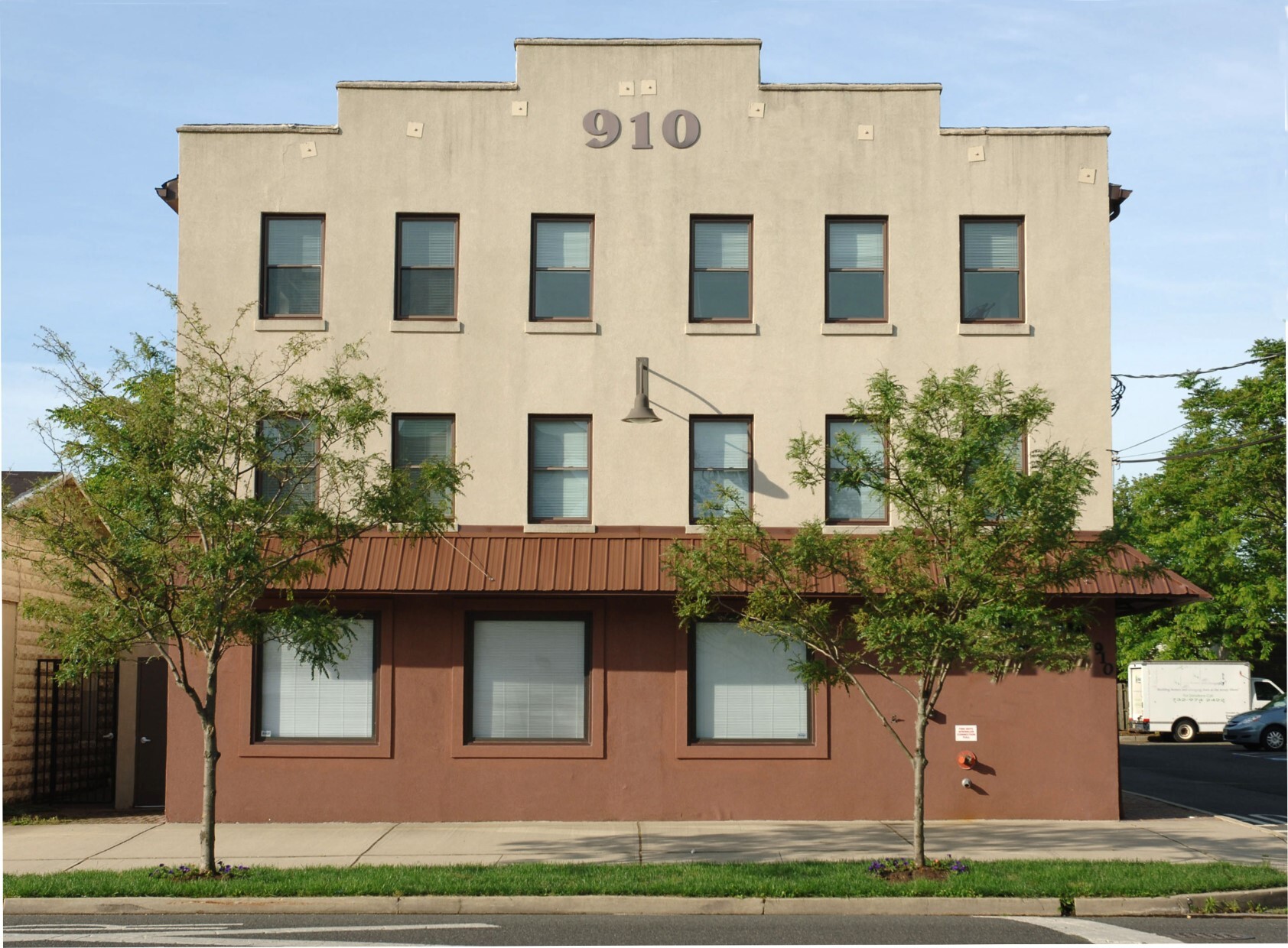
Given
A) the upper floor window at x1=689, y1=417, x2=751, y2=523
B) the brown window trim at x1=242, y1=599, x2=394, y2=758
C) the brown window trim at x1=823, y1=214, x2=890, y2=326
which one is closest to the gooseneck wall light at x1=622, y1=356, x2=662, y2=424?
the upper floor window at x1=689, y1=417, x2=751, y2=523

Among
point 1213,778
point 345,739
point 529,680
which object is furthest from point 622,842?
point 1213,778

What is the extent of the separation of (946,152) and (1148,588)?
6.93m

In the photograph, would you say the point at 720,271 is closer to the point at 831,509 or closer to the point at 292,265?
→ the point at 831,509

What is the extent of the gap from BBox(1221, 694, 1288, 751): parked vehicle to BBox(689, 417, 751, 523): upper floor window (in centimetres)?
2885

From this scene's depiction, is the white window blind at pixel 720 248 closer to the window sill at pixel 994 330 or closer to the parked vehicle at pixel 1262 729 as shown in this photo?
the window sill at pixel 994 330

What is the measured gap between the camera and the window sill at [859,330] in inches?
774

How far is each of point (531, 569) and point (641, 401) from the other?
279 centimetres

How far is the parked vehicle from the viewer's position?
1625 inches

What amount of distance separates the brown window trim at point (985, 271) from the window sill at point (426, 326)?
733 centimetres

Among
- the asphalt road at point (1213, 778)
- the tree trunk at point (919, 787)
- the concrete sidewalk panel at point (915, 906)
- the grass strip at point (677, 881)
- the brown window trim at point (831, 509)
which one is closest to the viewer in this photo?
the concrete sidewalk panel at point (915, 906)

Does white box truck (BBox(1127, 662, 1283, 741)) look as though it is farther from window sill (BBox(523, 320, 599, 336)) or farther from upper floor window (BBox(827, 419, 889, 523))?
window sill (BBox(523, 320, 599, 336))

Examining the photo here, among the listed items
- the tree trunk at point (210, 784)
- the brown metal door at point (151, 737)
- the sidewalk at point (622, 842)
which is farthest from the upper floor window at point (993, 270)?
the brown metal door at point (151, 737)

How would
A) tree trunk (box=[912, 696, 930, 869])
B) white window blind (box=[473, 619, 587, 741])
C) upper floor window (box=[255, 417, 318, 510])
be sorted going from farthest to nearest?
white window blind (box=[473, 619, 587, 741]), upper floor window (box=[255, 417, 318, 510]), tree trunk (box=[912, 696, 930, 869])

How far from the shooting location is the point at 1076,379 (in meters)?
19.6
